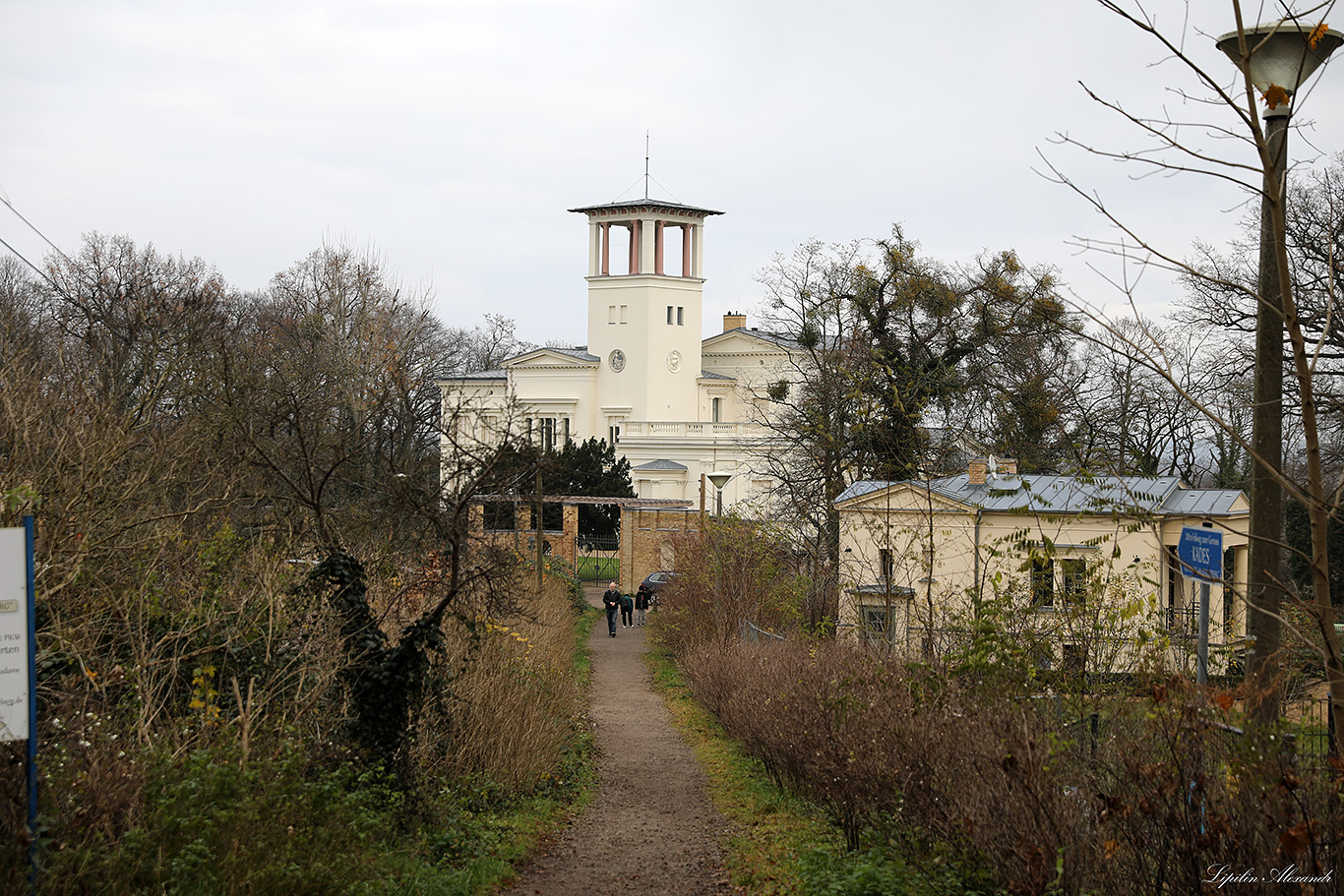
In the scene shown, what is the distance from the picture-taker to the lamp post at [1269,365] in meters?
5.40

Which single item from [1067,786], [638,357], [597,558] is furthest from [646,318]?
[1067,786]

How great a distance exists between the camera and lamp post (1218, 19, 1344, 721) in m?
5.40

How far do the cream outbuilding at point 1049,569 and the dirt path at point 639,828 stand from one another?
8.78 feet

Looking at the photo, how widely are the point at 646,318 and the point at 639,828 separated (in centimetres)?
5481

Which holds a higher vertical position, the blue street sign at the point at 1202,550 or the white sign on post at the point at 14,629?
the blue street sign at the point at 1202,550

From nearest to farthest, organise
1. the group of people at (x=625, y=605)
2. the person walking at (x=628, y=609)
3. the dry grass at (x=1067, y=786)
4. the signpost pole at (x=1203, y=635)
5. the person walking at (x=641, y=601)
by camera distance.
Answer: the dry grass at (x=1067, y=786) < the signpost pole at (x=1203, y=635) < the group of people at (x=625, y=605) < the person walking at (x=628, y=609) < the person walking at (x=641, y=601)

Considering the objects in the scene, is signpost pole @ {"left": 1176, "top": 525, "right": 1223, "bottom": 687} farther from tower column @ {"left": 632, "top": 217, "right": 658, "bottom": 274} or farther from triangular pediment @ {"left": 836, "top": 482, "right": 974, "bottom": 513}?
tower column @ {"left": 632, "top": 217, "right": 658, "bottom": 274}

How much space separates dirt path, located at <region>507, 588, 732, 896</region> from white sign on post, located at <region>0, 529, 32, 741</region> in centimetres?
459

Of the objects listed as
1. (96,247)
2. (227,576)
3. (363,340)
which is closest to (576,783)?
(227,576)

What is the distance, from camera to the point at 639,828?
12812 mm

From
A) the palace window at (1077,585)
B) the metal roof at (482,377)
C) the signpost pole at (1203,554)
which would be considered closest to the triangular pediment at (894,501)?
the palace window at (1077,585)

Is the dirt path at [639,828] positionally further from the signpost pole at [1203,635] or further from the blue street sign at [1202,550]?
the blue street sign at [1202,550]

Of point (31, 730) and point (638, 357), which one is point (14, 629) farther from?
point (638, 357)

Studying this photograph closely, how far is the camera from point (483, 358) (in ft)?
288
